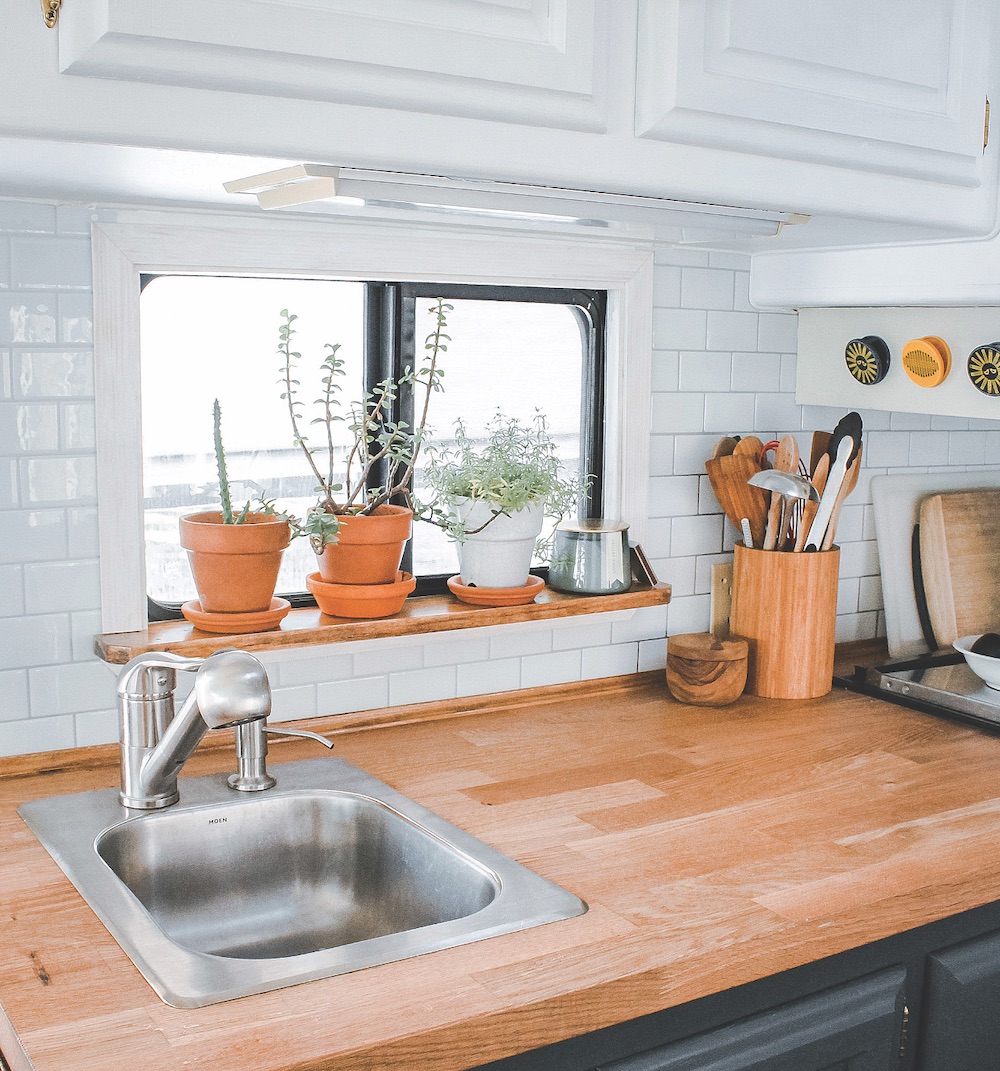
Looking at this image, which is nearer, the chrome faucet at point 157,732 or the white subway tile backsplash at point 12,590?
the chrome faucet at point 157,732

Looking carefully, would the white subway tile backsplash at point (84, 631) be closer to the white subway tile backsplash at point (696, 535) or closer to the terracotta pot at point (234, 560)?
the terracotta pot at point (234, 560)

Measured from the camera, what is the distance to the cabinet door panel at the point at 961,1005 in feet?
4.88

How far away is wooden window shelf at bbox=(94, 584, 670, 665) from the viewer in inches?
67.5

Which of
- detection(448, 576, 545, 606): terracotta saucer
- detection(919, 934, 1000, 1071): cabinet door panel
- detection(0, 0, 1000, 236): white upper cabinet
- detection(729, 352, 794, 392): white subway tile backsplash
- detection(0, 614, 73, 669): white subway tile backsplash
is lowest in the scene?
detection(919, 934, 1000, 1071): cabinet door panel

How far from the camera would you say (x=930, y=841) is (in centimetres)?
154

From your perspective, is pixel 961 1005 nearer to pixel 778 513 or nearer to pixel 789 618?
pixel 789 618

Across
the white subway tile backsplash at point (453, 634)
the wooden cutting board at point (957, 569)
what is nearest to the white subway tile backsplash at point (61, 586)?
the white subway tile backsplash at point (453, 634)

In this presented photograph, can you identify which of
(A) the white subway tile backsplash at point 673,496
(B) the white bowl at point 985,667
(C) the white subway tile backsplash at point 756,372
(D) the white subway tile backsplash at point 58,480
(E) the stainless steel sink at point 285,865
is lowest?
(E) the stainless steel sink at point 285,865

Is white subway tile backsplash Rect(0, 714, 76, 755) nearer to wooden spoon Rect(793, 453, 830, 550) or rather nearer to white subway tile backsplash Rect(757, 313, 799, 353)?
wooden spoon Rect(793, 453, 830, 550)

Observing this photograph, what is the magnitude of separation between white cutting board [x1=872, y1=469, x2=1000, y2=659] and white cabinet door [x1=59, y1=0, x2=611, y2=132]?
4.34ft

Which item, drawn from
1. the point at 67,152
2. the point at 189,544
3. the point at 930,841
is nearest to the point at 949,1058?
the point at 930,841

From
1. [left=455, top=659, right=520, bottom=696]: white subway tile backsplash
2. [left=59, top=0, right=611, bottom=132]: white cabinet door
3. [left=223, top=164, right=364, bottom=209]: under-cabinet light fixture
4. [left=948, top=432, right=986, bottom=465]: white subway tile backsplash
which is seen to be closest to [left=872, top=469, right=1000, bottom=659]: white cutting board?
[left=948, top=432, right=986, bottom=465]: white subway tile backsplash

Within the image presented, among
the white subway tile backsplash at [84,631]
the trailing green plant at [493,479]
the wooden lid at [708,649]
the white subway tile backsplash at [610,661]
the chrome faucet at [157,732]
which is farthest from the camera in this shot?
the white subway tile backsplash at [610,661]

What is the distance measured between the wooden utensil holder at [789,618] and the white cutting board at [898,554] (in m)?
0.31
